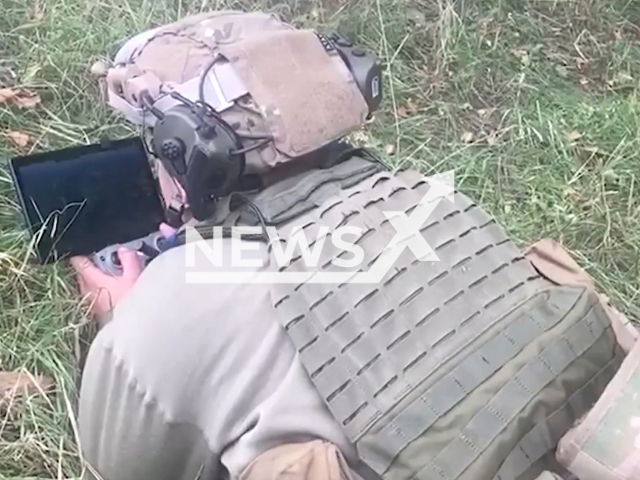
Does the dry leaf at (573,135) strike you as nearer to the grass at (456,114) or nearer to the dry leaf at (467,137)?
the grass at (456,114)

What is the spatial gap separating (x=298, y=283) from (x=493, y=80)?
1.85 meters

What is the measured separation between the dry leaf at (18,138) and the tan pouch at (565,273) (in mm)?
1251

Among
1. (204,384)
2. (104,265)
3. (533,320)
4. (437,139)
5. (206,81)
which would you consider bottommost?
(437,139)

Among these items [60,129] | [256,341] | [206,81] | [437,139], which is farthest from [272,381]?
[437,139]

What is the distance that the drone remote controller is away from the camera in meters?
1.74

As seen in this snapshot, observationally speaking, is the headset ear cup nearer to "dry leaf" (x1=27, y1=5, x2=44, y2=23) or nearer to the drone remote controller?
the drone remote controller

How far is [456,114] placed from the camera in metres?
2.78

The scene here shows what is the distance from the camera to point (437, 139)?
2.67 meters

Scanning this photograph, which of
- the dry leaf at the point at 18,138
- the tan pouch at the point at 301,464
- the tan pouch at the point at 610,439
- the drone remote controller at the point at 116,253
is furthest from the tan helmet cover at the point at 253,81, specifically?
the dry leaf at the point at 18,138

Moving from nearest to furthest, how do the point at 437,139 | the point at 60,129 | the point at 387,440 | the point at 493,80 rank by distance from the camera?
1. the point at 387,440
2. the point at 60,129
3. the point at 437,139
4. the point at 493,80

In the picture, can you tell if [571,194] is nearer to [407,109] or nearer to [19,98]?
[407,109]

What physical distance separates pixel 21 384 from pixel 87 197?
392 mm

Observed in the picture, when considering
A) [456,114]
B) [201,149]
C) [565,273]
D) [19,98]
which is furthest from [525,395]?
[456,114]

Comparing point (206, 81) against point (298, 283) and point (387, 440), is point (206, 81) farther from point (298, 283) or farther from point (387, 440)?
point (387, 440)
